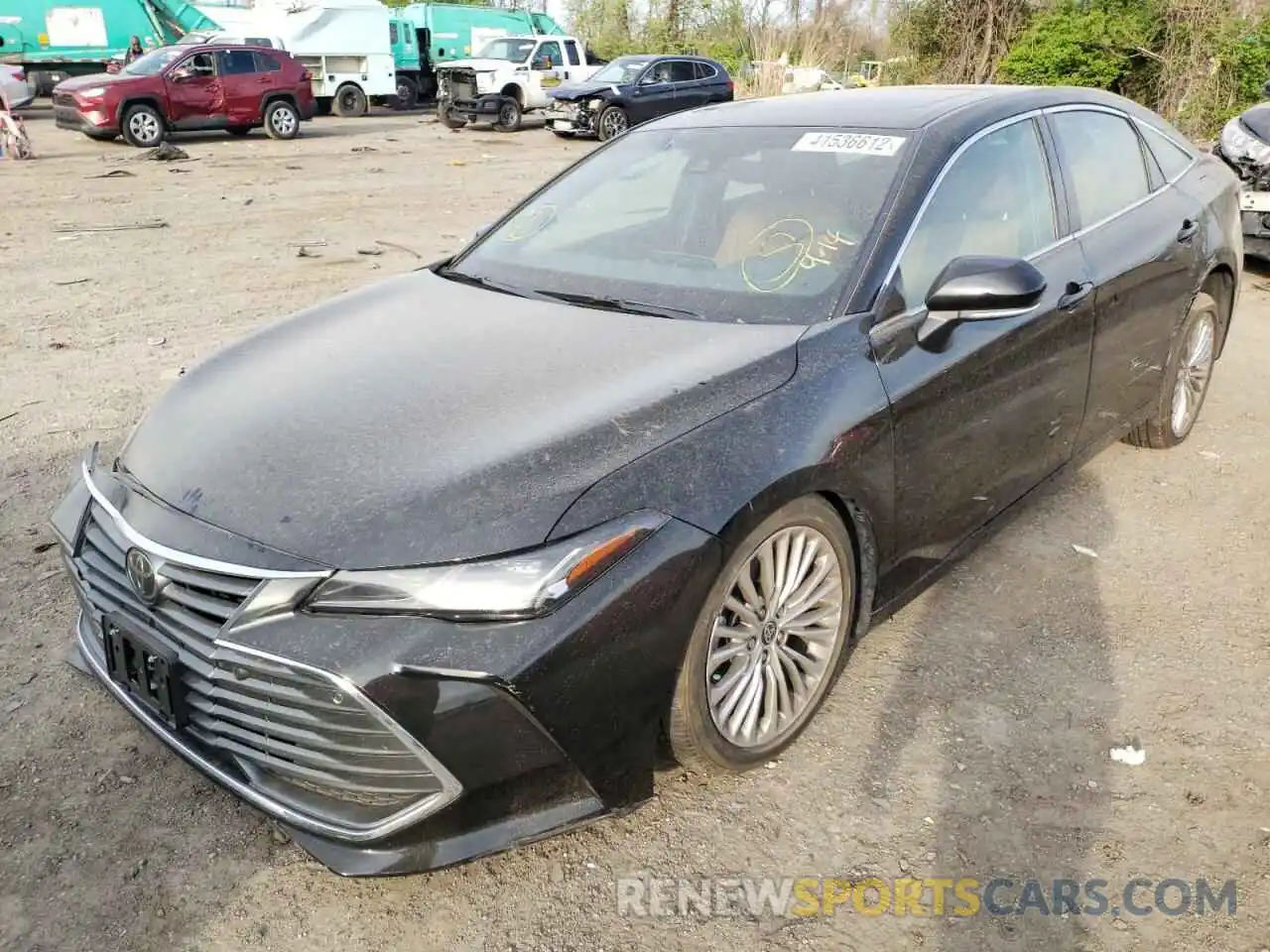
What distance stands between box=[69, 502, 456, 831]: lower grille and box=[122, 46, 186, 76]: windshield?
18.0 m

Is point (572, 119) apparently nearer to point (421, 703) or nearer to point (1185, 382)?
point (1185, 382)

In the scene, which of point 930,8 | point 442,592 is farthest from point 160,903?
point 930,8

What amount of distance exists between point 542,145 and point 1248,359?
50.1 ft

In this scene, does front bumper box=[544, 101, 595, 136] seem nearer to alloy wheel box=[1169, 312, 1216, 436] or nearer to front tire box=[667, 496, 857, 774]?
alloy wheel box=[1169, 312, 1216, 436]

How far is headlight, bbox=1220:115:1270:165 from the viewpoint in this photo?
7633 mm

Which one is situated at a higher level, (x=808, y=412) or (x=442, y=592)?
(x=808, y=412)

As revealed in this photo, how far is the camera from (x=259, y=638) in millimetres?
1958

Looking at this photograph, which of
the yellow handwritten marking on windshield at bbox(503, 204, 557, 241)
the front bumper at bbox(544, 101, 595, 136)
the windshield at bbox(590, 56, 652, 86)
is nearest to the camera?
the yellow handwritten marking on windshield at bbox(503, 204, 557, 241)

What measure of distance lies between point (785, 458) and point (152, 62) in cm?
1878

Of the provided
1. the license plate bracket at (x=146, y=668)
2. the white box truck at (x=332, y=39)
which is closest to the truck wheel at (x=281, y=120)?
the white box truck at (x=332, y=39)

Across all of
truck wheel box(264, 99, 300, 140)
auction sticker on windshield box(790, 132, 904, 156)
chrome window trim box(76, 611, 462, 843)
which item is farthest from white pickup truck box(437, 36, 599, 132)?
chrome window trim box(76, 611, 462, 843)

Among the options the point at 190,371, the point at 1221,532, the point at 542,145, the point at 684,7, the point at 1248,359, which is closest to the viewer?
the point at 190,371

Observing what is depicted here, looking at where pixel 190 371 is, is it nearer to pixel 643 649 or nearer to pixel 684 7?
pixel 643 649

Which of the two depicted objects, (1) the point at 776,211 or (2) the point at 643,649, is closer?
(2) the point at 643,649
